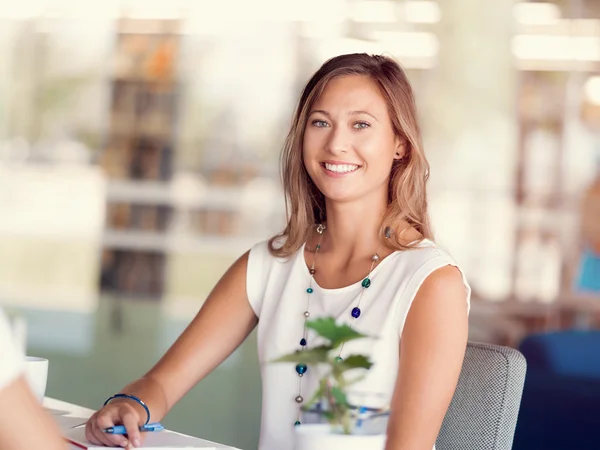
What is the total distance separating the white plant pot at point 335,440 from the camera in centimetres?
88

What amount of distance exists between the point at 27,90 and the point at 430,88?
Answer: 116 inches

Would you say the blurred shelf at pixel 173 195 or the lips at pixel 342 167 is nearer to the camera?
the lips at pixel 342 167

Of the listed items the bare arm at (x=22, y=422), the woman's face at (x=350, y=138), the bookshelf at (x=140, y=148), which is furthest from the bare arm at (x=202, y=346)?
the bookshelf at (x=140, y=148)

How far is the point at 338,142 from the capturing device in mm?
1797

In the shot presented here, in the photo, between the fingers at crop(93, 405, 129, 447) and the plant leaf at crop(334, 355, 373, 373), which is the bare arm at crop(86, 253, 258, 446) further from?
the plant leaf at crop(334, 355, 373, 373)

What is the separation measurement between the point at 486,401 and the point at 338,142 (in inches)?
20.8

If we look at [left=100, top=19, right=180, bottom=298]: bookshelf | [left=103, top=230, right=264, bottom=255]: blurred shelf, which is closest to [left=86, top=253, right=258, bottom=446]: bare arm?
[left=103, top=230, right=264, bottom=255]: blurred shelf

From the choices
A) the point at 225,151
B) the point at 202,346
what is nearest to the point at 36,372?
the point at 202,346

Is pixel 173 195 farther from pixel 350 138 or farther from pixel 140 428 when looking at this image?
pixel 140 428

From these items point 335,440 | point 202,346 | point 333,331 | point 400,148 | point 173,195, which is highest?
point 400,148

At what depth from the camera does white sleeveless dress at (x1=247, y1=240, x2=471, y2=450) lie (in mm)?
1666

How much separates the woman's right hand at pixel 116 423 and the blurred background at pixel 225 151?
3237 mm

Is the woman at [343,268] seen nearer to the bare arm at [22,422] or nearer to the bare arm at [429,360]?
the bare arm at [429,360]

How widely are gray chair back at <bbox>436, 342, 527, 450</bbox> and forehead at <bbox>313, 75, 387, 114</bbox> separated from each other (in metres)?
0.48
